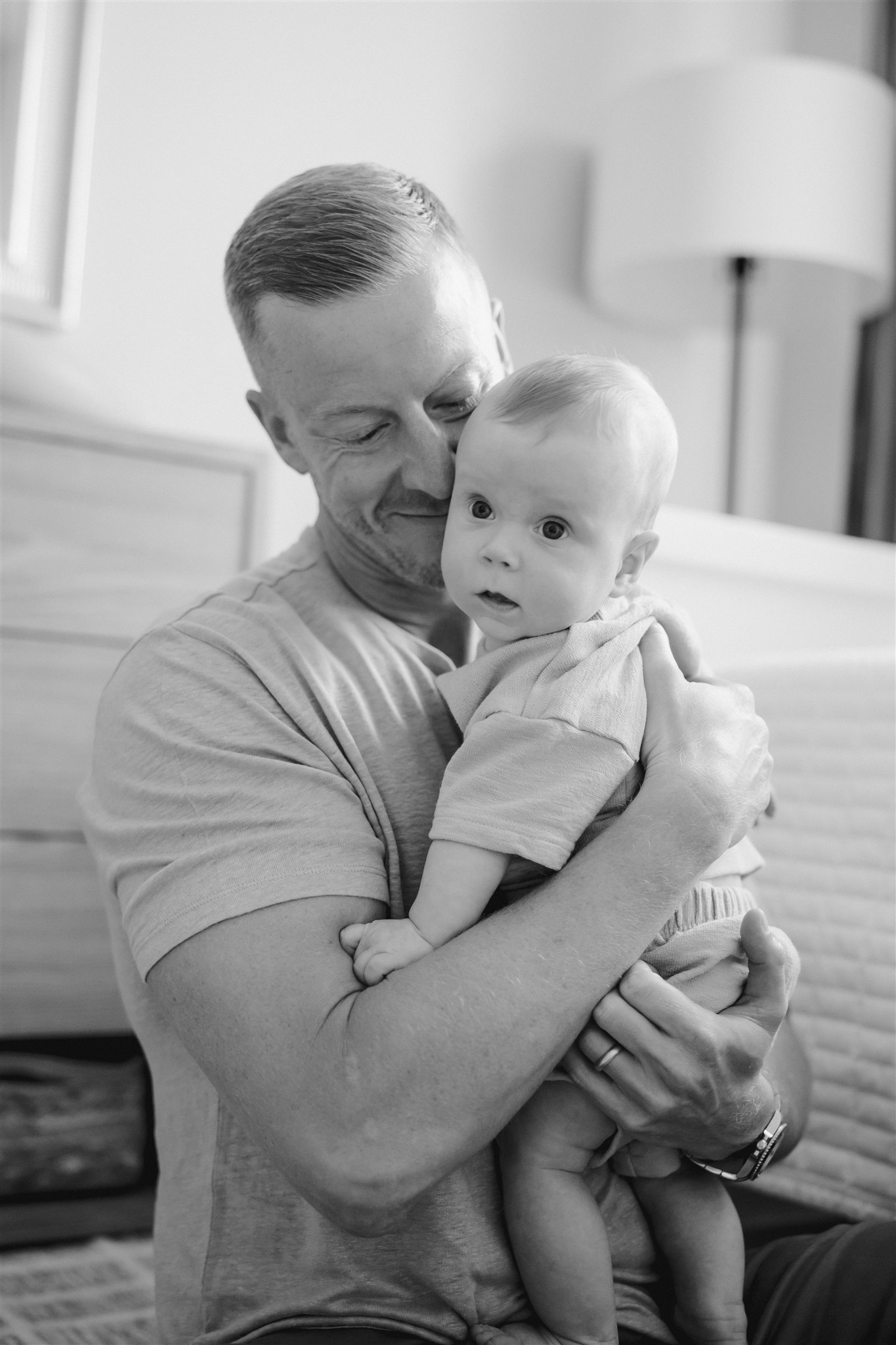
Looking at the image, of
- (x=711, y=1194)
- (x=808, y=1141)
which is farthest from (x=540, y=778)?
(x=808, y=1141)

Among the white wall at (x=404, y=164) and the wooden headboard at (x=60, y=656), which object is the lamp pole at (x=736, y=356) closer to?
the white wall at (x=404, y=164)

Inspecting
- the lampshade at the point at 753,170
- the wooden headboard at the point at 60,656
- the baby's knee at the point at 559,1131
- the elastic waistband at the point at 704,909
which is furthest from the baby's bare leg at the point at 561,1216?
the lampshade at the point at 753,170

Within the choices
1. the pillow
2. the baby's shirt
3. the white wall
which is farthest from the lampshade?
the baby's shirt

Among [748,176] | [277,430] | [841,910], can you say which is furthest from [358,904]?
[748,176]

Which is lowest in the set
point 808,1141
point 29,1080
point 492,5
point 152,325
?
point 29,1080

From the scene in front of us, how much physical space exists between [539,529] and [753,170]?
197 centimetres

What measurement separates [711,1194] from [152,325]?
6.37 ft

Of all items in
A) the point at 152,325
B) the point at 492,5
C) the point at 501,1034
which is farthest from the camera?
the point at 492,5

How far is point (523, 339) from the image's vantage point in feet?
9.77

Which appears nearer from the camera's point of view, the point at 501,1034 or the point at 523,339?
the point at 501,1034

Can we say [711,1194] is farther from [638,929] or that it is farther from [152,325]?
[152,325]

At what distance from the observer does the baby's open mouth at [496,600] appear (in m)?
1.00

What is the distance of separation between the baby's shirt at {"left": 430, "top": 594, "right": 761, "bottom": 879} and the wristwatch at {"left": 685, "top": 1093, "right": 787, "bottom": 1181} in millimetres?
261

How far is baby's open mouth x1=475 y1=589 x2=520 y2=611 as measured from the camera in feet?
3.29
